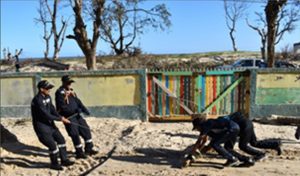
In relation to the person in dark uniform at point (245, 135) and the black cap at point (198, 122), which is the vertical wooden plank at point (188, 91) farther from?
the black cap at point (198, 122)

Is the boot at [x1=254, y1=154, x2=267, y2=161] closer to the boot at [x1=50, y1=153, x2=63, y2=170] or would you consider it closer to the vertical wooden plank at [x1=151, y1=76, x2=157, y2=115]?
the boot at [x1=50, y1=153, x2=63, y2=170]

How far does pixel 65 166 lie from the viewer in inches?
357

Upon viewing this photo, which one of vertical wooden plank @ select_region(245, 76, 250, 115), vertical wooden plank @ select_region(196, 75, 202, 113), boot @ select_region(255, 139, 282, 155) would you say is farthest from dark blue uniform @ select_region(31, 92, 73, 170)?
vertical wooden plank @ select_region(245, 76, 250, 115)

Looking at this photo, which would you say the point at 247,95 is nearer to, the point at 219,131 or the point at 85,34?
the point at 219,131

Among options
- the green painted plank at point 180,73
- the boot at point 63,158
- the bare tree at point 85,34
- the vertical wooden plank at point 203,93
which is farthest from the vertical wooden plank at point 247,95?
the bare tree at point 85,34

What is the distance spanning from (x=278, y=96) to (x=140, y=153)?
17.6 ft

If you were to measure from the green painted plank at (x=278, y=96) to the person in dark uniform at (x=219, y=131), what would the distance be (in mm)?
5135

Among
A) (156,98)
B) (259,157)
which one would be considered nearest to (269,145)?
(259,157)

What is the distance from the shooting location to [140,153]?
10219 mm

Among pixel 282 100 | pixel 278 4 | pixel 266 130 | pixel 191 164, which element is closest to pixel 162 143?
pixel 191 164

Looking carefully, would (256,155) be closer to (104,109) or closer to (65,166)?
(65,166)

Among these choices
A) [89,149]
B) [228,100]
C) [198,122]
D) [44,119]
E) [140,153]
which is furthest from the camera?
[228,100]

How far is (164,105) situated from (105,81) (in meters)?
1.90

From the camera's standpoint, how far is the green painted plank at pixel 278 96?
13.5 m
